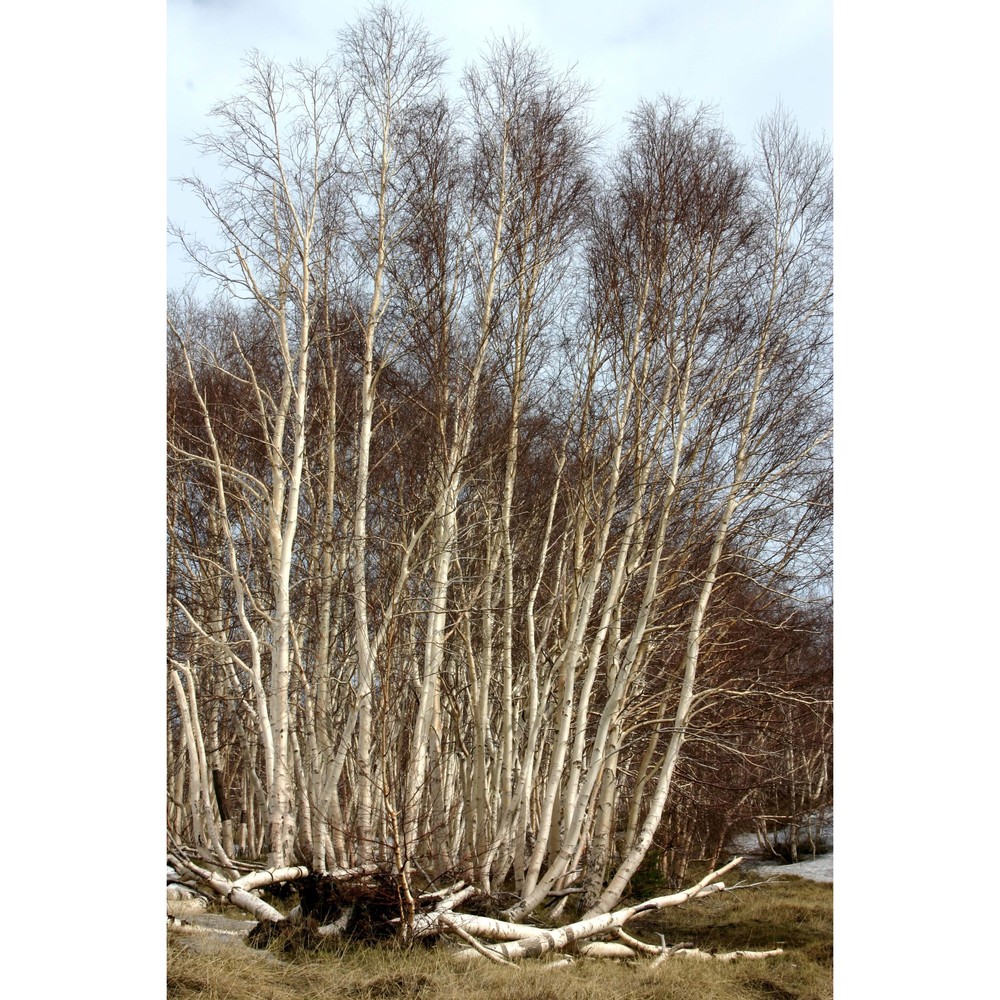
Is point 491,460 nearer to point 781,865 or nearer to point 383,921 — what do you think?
point 383,921

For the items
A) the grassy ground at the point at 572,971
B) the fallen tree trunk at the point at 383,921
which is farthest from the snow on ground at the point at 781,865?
the fallen tree trunk at the point at 383,921

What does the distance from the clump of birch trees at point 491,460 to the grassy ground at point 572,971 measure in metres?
0.40

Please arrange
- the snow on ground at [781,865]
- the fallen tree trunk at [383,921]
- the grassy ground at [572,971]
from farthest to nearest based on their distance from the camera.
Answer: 1. the snow on ground at [781,865]
2. the fallen tree trunk at [383,921]
3. the grassy ground at [572,971]

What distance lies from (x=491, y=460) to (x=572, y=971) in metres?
1.93

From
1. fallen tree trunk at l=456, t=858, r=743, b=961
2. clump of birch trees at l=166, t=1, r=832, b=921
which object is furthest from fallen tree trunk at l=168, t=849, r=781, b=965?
clump of birch trees at l=166, t=1, r=832, b=921

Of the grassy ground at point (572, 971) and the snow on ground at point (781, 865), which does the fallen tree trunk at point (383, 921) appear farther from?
the snow on ground at point (781, 865)

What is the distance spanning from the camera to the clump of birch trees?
3.58m

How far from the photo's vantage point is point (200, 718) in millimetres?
3789

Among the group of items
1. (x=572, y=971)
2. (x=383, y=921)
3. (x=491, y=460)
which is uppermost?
(x=491, y=460)

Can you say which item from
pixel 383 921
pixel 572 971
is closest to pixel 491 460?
pixel 383 921

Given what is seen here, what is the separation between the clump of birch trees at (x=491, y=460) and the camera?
3.58 m

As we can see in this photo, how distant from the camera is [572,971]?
10.2ft
